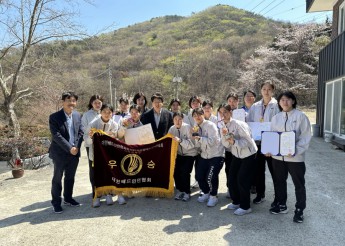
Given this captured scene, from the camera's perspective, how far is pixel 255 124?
4.69m

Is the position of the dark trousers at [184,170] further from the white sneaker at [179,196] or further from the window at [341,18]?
the window at [341,18]

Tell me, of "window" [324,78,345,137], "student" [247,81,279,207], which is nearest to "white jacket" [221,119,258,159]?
"student" [247,81,279,207]

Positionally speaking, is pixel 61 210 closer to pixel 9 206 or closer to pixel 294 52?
pixel 9 206

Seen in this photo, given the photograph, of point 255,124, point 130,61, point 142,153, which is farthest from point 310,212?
point 130,61

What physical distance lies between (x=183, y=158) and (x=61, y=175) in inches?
79.1

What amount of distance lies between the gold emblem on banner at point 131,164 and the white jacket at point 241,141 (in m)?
1.56

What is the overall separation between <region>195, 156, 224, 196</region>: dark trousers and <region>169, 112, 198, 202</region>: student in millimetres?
190

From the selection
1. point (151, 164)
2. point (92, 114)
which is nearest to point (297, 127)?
point (151, 164)

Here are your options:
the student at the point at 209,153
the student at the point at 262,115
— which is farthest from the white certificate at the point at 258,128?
the student at the point at 209,153

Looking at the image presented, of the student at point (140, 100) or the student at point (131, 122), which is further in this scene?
the student at point (140, 100)

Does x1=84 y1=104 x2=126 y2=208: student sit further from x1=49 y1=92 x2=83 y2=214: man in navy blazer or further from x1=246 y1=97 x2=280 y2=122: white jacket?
x1=246 y1=97 x2=280 y2=122: white jacket

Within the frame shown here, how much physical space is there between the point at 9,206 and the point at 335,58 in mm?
11093

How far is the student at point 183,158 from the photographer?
192 inches

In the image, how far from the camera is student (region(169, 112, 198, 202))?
16.0 ft
